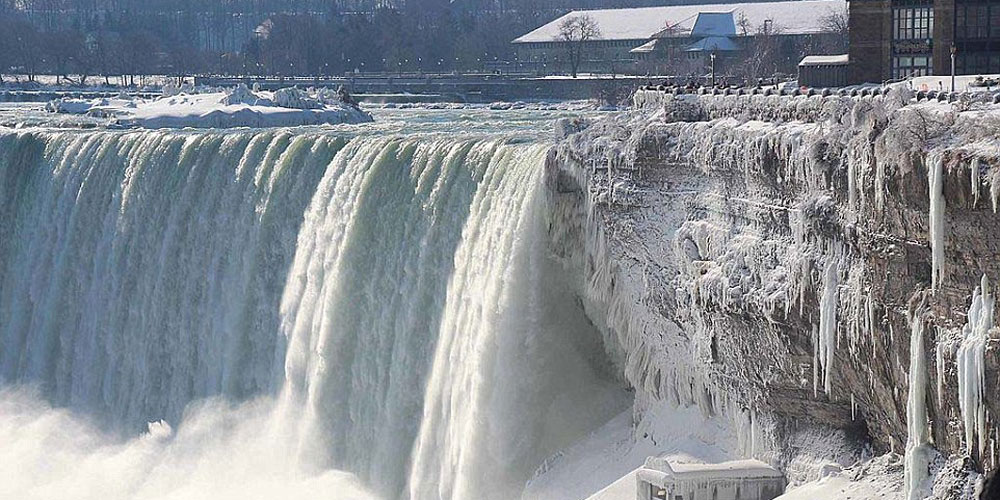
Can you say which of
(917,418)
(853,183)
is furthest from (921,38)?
(917,418)

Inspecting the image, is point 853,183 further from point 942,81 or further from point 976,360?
point 942,81

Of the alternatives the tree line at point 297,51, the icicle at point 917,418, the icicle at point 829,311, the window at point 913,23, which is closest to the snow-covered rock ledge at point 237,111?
the window at point 913,23

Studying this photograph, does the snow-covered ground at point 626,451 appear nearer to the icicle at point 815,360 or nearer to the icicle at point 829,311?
the icicle at point 815,360

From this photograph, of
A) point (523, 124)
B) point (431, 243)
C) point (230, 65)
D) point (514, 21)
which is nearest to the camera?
point (431, 243)

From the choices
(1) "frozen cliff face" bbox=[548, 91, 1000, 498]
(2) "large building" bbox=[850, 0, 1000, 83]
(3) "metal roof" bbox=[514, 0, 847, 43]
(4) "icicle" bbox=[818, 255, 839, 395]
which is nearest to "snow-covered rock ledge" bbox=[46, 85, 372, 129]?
(2) "large building" bbox=[850, 0, 1000, 83]

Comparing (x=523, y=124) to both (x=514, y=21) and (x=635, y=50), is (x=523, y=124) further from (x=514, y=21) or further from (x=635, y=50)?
(x=514, y=21)

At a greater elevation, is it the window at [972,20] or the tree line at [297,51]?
the window at [972,20]

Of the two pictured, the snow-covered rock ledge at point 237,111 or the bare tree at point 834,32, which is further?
the bare tree at point 834,32

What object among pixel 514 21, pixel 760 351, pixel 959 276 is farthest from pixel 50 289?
pixel 514 21
